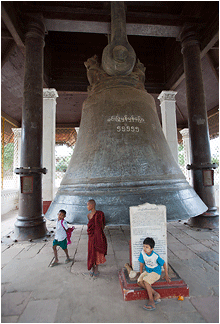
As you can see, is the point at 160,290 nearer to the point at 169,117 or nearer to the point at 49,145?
the point at 49,145

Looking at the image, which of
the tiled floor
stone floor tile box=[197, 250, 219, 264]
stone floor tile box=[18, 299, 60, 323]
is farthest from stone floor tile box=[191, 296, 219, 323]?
stone floor tile box=[18, 299, 60, 323]

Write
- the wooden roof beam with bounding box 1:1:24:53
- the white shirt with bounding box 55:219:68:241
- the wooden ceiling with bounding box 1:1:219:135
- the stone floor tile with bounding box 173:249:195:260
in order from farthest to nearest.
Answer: the wooden ceiling with bounding box 1:1:219:135 < the wooden roof beam with bounding box 1:1:24:53 < the stone floor tile with bounding box 173:249:195:260 < the white shirt with bounding box 55:219:68:241

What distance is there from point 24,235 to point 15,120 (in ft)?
19.4

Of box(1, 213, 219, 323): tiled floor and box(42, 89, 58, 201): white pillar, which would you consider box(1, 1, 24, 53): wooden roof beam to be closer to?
box(42, 89, 58, 201): white pillar

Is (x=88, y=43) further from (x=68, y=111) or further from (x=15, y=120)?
(x=15, y=120)

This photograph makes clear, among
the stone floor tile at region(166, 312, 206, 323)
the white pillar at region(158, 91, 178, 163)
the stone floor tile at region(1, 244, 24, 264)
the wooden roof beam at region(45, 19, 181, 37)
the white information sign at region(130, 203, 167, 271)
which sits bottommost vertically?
the stone floor tile at region(1, 244, 24, 264)

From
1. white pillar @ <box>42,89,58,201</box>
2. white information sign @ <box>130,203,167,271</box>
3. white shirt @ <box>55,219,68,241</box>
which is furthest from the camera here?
white pillar @ <box>42,89,58,201</box>

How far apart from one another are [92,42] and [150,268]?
5076mm

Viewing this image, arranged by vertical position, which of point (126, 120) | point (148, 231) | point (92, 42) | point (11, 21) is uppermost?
point (92, 42)

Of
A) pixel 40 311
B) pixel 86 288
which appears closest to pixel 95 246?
pixel 86 288

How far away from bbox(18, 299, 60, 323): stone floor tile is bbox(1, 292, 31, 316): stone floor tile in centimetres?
6

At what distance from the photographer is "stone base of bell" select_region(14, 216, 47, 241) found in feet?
10.6

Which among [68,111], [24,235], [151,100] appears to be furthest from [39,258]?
[68,111]

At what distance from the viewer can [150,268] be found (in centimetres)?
169
